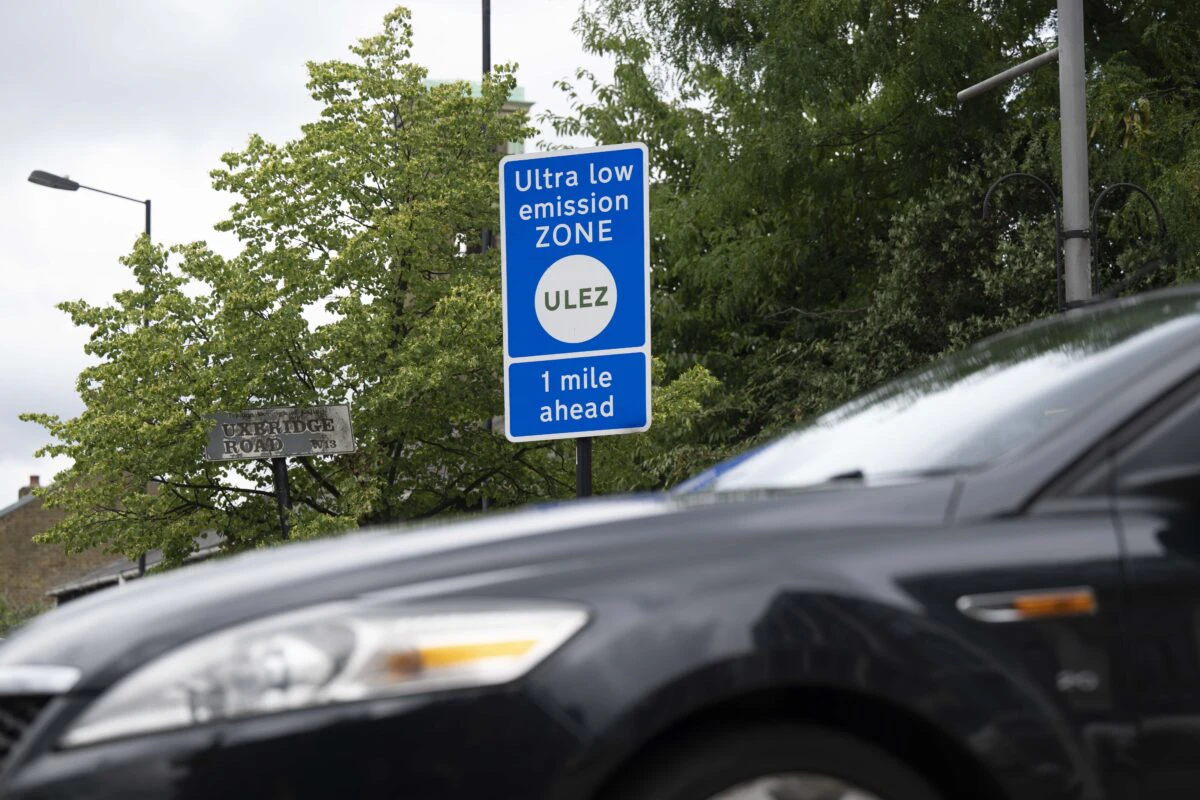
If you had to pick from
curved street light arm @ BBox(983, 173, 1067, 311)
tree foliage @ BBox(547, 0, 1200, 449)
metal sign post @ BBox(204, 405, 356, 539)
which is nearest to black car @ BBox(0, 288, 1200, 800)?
curved street light arm @ BBox(983, 173, 1067, 311)

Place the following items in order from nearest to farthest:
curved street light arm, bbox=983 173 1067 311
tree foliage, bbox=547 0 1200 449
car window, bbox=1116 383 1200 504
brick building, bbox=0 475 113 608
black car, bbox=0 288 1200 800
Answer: black car, bbox=0 288 1200 800 < car window, bbox=1116 383 1200 504 < curved street light arm, bbox=983 173 1067 311 < tree foliage, bbox=547 0 1200 449 < brick building, bbox=0 475 113 608

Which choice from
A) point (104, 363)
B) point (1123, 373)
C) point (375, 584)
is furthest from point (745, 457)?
point (104, 363)

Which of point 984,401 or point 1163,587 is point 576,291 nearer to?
point 984,401

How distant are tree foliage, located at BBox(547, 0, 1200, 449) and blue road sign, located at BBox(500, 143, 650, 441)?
36.2ft

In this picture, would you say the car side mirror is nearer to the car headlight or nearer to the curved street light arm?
the car headlight

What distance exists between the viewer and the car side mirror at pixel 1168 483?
2.55 m

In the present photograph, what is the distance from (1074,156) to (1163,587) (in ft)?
36.6

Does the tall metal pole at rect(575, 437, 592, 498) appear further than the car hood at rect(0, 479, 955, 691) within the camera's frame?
Yes

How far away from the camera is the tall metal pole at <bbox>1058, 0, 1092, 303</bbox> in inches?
513

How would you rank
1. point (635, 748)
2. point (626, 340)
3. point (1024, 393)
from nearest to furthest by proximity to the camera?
1. point (635, 748)
2. point (1024, 393)
3. point (626, 340)

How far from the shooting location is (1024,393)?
9.82 feet

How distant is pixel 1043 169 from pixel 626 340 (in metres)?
16.4

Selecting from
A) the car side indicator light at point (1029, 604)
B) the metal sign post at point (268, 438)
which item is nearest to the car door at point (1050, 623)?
the car side indicator light at point (1029, 604)

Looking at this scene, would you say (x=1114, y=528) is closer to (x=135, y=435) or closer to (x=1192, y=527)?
(x=1192, y=527)
